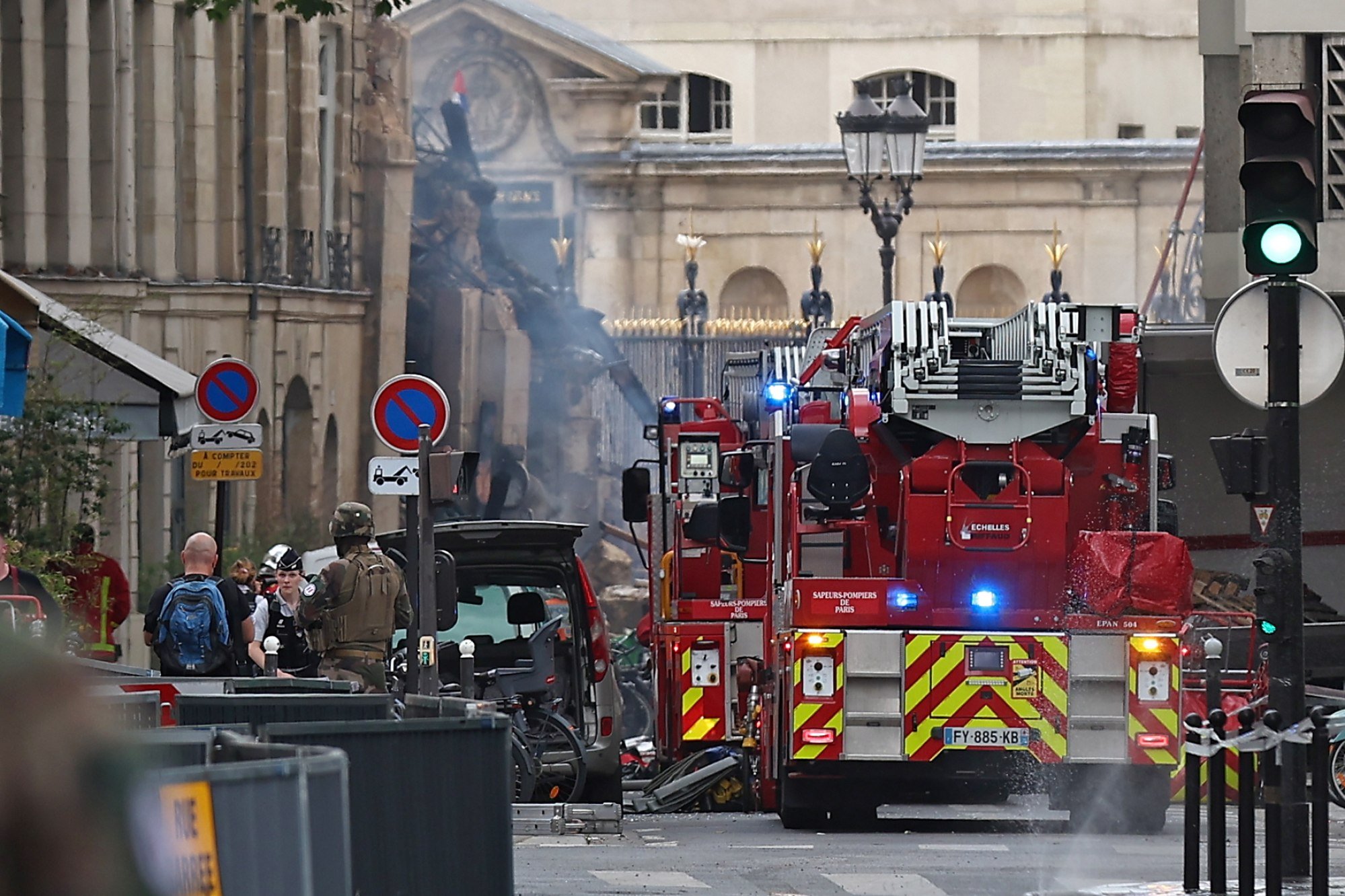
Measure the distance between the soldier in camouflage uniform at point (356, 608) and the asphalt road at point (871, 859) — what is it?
1729 millimetres

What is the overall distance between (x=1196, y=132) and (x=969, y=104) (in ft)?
20.0

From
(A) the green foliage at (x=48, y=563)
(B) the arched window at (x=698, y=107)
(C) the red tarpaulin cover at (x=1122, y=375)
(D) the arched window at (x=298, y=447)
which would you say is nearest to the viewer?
(C) the red tarpaulin cover at (x=1122, y=375)

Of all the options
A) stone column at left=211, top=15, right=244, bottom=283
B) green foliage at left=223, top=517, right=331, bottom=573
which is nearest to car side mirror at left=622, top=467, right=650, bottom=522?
green foliage at left=223, top=517, right=331, bottom=573

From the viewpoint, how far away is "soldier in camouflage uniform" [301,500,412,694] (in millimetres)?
16469

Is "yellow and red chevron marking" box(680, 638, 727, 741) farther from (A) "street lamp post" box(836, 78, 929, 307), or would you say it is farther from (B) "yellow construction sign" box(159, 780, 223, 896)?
(B) "yellow construction sign" box(159, 780, 223, 896)

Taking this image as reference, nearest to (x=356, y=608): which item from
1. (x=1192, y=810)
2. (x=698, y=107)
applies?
(x=1192, y=810)

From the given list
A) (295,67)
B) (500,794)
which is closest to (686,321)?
(295,67)

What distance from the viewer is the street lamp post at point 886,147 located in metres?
27.4

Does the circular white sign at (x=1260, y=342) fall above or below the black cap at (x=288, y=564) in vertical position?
above

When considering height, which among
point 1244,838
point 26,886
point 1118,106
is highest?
point 1118,106

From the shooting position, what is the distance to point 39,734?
3.03m

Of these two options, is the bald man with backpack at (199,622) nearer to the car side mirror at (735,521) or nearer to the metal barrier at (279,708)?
the car side mirror at (735,521)

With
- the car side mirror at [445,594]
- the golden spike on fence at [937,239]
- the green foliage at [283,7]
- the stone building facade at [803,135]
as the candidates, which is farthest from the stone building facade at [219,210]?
the golden spike on fence at [937,239]

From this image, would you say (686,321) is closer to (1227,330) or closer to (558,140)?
(558,140)
